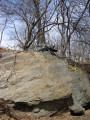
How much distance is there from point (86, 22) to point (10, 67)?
5775mm

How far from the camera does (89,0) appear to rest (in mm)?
7473

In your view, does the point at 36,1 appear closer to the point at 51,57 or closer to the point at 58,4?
the point at 58,4

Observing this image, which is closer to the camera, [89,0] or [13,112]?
[13,112]

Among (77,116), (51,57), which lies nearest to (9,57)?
(51,57)

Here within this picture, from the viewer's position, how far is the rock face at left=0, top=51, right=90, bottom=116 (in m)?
3.55

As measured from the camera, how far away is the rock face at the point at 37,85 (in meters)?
3.55

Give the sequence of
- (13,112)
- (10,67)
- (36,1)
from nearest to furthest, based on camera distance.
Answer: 1. (13,112)
2. (10,67)
3. (36,1)

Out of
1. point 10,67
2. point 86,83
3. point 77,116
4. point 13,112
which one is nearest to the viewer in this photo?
point 13,112

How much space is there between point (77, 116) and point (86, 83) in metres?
1.65

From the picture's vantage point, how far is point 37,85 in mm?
3721

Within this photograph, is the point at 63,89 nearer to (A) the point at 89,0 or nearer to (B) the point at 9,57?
(B) the point at 9,57

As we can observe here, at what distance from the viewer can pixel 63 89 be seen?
385 cm

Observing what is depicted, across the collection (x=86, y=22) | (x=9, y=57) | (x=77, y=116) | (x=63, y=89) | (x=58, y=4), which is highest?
(x=58, y=4)

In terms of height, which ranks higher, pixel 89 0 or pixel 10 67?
pixel 89 0
